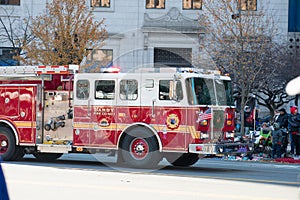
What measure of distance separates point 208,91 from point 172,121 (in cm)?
121

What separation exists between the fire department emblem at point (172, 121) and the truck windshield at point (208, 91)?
1.75 ft

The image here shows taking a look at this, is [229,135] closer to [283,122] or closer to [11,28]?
[283,122]

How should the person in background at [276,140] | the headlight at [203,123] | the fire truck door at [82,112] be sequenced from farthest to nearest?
1. the person in background at [276,140]
2. the fire truck door at [82,112]
3. the headlight at [203,123]

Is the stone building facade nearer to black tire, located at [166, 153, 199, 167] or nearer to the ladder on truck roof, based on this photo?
the ladder on truck roof

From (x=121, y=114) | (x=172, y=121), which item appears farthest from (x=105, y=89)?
(x=172, y=121)

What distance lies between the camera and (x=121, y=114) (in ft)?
55.7

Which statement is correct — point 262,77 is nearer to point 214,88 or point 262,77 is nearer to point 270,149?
point 270,149

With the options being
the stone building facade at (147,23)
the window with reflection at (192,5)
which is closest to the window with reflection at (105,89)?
the stone building facade at (147,23)

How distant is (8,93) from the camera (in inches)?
735

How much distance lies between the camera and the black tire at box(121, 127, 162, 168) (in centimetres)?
1664

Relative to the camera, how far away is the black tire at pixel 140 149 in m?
16.6

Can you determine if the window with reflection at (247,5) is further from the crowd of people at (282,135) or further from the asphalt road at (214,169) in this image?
the asphalt road at (214,169)

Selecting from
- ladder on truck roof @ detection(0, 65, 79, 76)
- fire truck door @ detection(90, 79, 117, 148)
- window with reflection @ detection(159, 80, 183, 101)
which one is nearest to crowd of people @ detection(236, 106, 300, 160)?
window with reflection @ detection(159, 80, 183, 101)

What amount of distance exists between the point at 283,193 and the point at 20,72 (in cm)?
911
